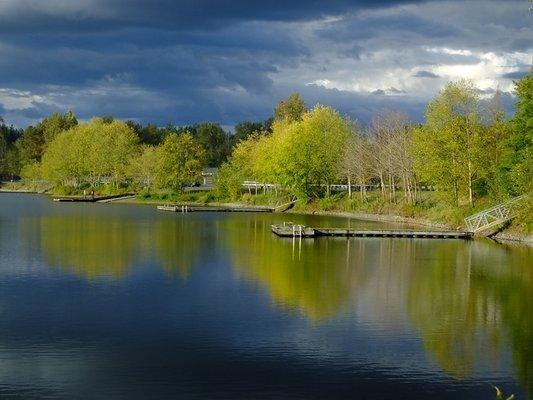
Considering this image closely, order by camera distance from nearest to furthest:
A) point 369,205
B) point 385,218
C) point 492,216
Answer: point 492,216, point 385,218, point 369,205

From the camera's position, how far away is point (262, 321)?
98.6 feet

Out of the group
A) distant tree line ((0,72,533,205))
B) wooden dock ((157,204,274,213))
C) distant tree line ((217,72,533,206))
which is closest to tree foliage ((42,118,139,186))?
distant tree line ((0,72,533,205))

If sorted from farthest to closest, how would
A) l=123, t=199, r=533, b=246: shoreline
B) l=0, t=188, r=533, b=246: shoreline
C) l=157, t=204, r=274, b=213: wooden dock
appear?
l=157, t=204, r=274, b=213: wooden dock
l=0, t=188, r=533, b=246: shoreline
l=123, t=199, r=533, b=246: shoreline

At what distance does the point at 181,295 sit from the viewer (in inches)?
1401

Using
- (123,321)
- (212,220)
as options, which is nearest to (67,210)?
(212,220)

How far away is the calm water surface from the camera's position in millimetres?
22500

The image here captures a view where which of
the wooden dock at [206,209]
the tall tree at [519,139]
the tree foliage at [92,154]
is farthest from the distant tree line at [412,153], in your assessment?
the tree foliage at [92,154]

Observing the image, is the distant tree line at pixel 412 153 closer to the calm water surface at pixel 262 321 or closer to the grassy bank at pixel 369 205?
the grassy bank at pixel 369 205

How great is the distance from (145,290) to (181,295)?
2077 mm

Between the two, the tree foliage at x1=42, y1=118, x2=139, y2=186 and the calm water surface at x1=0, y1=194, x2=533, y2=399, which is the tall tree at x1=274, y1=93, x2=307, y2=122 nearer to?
the tree foliage at x1=42, y1=118, x2=139, y2=186

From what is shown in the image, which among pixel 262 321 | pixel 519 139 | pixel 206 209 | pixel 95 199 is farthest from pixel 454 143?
pixel 95 199

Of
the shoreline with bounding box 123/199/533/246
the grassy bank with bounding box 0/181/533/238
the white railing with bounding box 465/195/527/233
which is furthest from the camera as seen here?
the grassy bank with bounding box 0/181/533/238

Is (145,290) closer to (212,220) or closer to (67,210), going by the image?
(212,220)

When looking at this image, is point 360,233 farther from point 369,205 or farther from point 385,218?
point 369,205
